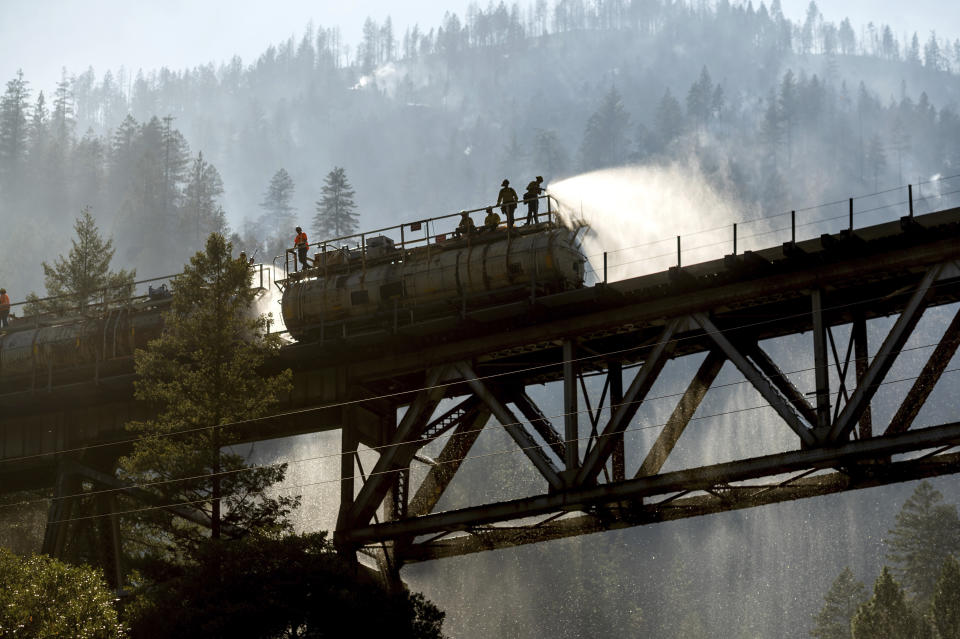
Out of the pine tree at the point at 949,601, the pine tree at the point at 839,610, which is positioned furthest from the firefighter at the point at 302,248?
the pine tree at the point at 839,610

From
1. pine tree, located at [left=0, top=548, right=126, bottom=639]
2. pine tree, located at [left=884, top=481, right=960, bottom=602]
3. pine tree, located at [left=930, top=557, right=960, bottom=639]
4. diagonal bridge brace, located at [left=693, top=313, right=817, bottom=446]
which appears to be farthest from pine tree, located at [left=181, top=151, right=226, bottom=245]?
diagonal bridge brace, located at [left=693, top=313, right=817, bottom=446]

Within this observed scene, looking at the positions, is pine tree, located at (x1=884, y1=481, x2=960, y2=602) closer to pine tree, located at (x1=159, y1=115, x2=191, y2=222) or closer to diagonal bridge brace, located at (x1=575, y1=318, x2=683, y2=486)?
diagonal bridge brace, located at (x1=575, y1=318, x2=683, y2=486)

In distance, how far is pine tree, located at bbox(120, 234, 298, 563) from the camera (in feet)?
105

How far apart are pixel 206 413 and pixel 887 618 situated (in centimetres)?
5618

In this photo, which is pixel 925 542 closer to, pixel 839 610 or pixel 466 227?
pixel 839 610

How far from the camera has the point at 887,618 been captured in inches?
2933

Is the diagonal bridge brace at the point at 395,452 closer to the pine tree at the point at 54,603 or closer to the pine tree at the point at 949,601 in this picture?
the pine tree at the point at 54,603

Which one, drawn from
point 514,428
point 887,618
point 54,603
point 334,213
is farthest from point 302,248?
point 334,213

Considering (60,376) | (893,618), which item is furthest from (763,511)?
(60,376)

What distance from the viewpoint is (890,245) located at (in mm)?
25203

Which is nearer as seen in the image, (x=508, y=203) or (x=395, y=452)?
(x=395, y=452)

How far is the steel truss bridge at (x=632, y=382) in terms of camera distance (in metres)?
24.3

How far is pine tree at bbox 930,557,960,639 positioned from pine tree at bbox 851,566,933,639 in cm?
232

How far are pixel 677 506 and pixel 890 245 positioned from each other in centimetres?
752
